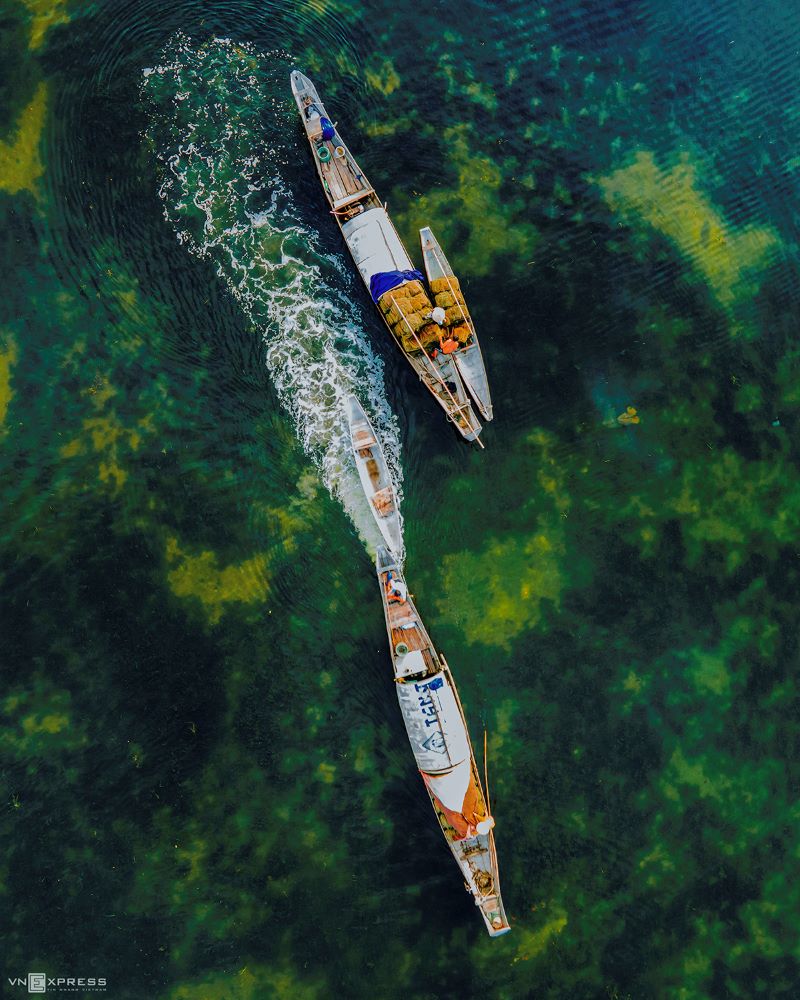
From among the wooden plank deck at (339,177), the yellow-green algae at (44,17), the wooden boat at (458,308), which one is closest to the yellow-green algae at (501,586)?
the wooden boat at (458,308)

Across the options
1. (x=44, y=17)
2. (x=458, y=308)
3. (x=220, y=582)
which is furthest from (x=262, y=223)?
(x=220, y=582)

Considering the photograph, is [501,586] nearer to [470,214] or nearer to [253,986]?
[470,214]

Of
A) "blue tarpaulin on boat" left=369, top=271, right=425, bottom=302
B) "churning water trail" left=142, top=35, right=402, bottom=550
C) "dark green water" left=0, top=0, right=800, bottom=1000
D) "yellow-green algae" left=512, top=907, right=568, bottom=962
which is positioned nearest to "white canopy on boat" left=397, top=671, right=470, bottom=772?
"dark green water" left=0, top=0, right=800, bottom=1000

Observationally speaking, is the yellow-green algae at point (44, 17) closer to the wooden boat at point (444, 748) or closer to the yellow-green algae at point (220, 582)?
the yellow-green algae at point (220, 582)

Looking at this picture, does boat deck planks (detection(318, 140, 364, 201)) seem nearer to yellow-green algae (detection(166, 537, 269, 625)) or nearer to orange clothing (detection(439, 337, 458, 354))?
orange clothing (detection(439, 337, 458, 354))

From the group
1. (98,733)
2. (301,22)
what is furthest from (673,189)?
(98,733)

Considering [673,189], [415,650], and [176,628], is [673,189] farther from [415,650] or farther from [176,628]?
[176,628]
